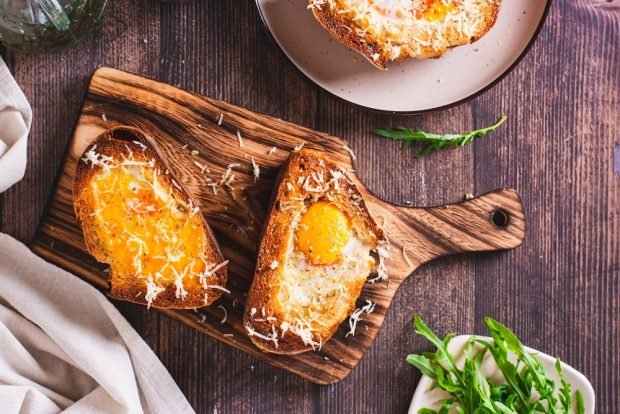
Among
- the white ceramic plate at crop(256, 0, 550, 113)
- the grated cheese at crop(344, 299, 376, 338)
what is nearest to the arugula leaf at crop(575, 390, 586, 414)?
the grated cheese at crop(344, 299, 376, 338)

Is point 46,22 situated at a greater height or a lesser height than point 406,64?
greater

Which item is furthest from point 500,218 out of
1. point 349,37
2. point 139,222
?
point 139,222

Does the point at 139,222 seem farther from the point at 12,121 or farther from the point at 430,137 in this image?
the point at 430,137

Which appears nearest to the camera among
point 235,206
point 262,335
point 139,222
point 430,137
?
point 139,222

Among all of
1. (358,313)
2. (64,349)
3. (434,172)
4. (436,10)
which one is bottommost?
(64,349)

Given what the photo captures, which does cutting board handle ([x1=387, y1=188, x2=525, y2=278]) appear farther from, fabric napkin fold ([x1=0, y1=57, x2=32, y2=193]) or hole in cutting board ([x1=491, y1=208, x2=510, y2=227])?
fabric napkin fold ([x1=0, y1=57, x2=32, y2=193])

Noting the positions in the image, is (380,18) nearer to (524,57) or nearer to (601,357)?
(524,57)

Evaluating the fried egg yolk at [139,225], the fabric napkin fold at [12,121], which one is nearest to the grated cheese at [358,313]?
the fried egg yolk at [139,225]
